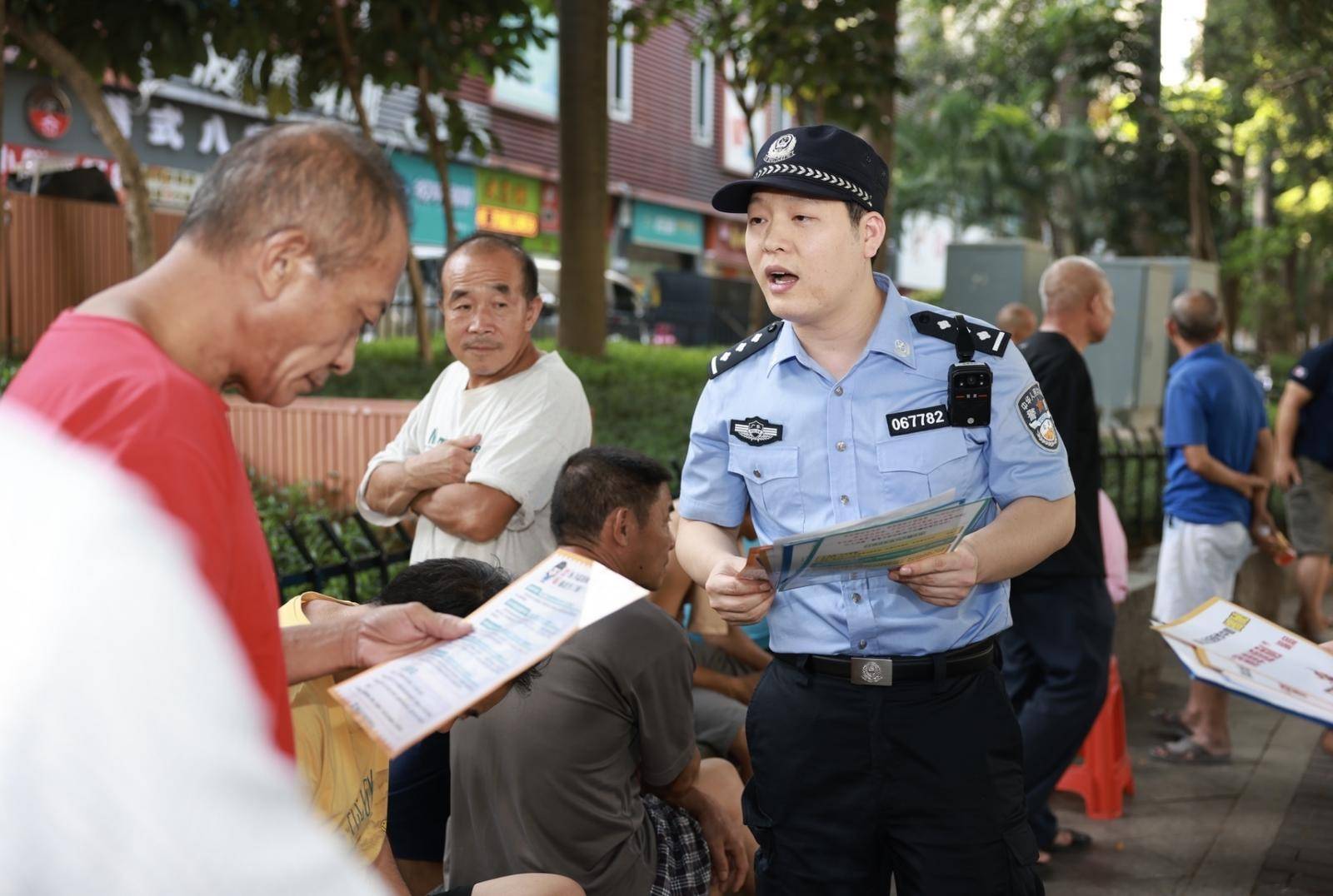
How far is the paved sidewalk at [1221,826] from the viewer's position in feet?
15.4

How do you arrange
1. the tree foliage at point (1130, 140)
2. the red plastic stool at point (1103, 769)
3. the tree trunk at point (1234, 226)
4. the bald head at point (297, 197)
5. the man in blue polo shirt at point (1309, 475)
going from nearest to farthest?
the bald head at point (297, 197), the red plastic stool at point (1103, 769), the man in blue polo shirt at point (1309, 475), the tree foliage at point (1130, 140), the tree trunk at point (1234, 226)

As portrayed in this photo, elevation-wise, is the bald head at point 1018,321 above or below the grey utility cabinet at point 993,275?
below

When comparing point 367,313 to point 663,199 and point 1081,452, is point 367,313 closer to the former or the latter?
point 1081,452

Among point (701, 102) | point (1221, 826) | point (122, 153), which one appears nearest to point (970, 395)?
point (1221, 826)

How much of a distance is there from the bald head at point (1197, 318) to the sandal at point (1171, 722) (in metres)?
1.78

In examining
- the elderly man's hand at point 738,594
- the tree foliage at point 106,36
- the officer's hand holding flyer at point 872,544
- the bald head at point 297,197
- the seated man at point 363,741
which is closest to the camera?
the bald head at point 297,197

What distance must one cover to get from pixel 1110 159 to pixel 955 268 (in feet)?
35.4

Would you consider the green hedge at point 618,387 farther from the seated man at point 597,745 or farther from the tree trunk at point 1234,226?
the tree trunk at point 1234,226

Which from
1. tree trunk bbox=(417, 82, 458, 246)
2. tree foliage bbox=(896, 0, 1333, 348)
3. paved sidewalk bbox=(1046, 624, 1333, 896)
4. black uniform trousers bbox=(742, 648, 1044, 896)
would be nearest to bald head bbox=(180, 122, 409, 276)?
black uniform trousers bbox=(742, 648, 1044, 896)

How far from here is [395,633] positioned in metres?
1.95

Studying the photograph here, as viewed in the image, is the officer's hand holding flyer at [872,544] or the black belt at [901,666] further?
the black belt at [901,666]

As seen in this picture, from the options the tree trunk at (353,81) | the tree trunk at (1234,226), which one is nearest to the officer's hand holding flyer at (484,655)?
the tree trunk at (353,81)

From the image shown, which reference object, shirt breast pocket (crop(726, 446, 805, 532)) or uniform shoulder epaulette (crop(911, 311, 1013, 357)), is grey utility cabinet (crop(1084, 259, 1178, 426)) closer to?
uniform shoulder epaulette (crop(911, 311, 1013, 357))

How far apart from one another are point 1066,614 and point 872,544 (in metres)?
2.39
